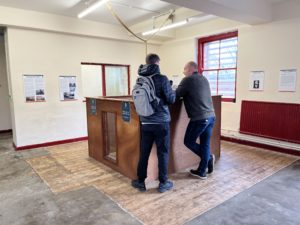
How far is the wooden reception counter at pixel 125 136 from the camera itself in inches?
123

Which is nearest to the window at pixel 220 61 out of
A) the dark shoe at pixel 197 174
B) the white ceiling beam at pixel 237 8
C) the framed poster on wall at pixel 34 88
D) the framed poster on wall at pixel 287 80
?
the white ceiling beam at pixel 237 8

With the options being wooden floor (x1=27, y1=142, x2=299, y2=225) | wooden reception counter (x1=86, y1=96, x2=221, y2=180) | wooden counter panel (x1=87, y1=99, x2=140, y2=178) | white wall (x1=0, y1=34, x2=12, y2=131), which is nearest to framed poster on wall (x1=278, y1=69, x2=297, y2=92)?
wooden floor (x1=27, y1=142, x2=299, y2=225)

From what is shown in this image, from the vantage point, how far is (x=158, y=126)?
2.76 metres

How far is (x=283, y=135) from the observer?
4.44 m

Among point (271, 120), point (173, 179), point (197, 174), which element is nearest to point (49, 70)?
point (173, 179)

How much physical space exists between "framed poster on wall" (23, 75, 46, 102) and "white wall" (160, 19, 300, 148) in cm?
379

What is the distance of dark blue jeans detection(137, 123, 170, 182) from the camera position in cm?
278

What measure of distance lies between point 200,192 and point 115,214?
111 centimetres

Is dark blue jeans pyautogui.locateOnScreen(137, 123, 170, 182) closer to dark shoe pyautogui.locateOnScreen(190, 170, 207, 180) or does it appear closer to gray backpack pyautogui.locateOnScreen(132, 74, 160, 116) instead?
gray backpack pyautogui.locateOnScreen(132, 74, 160, 116)

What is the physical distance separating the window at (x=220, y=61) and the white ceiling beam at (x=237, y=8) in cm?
88

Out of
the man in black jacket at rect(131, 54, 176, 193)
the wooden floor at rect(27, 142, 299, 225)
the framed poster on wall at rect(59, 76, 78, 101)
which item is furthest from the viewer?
the framed poster on wall at rect(59, 76, 78, 101)

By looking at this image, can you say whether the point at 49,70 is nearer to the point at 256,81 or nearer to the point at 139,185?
the point at 139,185

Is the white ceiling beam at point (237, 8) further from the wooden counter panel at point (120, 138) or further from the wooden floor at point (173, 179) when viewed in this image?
the wooden floor at point (173, 179)

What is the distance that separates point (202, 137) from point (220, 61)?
3097 mm
